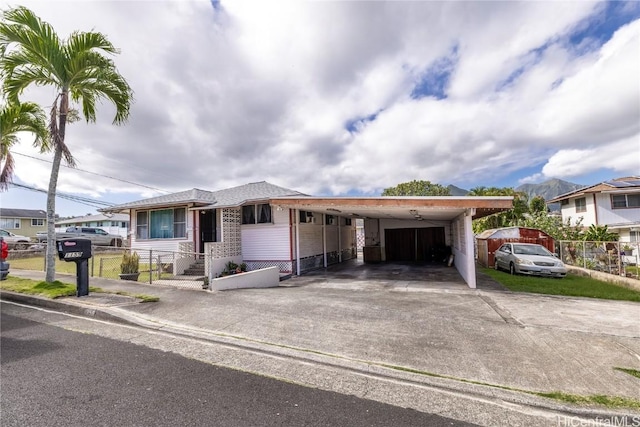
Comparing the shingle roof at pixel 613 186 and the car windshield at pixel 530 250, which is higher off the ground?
the shingle roof at pixel 613 186

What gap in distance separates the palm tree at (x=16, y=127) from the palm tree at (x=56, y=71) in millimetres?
1530

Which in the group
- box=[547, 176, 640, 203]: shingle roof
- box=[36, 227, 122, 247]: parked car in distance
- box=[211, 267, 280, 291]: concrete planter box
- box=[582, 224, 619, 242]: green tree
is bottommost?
box=[211, 267, 280, 291]: concrete planter box

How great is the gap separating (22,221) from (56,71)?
4284cm

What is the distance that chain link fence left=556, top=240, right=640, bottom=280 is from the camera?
37.0 feet

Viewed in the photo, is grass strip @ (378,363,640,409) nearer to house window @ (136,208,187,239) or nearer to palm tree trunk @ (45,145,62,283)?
palm tree trunk @ (45,145,62,283)

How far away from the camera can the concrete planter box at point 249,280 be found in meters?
9.28

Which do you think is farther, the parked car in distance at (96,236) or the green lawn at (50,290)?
the parked car in distance at (96,236)

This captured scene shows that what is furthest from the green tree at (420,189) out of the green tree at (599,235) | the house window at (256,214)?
the house window at (256,214)

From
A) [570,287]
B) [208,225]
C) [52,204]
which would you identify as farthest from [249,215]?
[570,287]

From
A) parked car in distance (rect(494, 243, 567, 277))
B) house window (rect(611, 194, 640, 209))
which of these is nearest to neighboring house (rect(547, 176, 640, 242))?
house window (rect(611, 194, 640, 209))

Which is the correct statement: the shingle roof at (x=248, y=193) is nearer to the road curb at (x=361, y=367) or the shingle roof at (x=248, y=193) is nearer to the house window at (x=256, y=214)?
the house window at (x=256, y=214)

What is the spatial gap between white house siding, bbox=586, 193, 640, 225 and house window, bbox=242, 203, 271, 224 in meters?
24.7

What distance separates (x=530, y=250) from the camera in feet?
43.3

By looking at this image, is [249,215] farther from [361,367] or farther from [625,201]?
[625,201]
